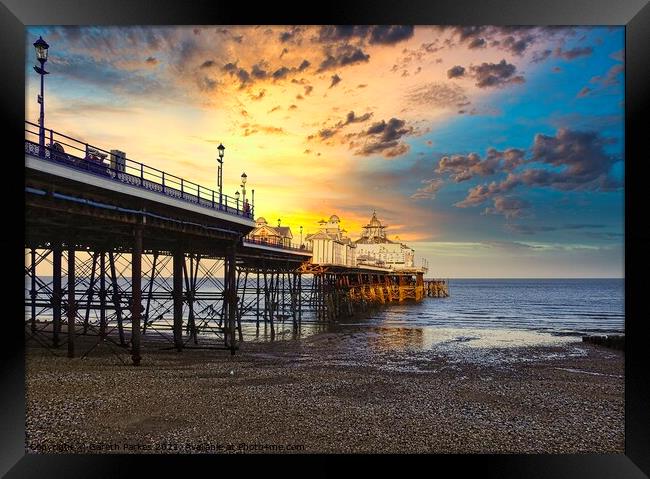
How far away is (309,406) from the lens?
1262 cm

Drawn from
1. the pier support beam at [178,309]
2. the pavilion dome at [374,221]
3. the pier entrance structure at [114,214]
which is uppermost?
the pavilion dome at [374,221]

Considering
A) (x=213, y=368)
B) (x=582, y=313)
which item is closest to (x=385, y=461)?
(x=213, y=368)

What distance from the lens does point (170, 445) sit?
10.5m

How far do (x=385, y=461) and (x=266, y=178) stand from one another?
43.2 ft

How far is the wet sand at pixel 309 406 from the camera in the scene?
35.3ft

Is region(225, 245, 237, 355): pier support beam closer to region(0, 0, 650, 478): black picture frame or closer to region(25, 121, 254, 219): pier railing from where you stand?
region(25, 121, 254, 219): pier railing

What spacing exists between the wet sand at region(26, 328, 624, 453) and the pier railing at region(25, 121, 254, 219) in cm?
556

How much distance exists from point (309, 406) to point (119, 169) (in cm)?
875

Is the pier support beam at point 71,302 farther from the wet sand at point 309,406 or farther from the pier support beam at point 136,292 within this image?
the pier support beam at point 136,292

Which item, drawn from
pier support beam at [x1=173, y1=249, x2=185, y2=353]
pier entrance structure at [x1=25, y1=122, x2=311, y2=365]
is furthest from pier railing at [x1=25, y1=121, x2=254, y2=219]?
pier support beam at [x1=173, y1=249, x2=185, y2=353]

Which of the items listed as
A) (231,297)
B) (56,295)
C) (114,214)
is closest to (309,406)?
(114,214)

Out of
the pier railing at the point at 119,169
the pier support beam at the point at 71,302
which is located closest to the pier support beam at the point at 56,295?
the pier support beam at the point at 71,302

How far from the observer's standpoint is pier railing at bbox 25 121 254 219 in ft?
38.2
